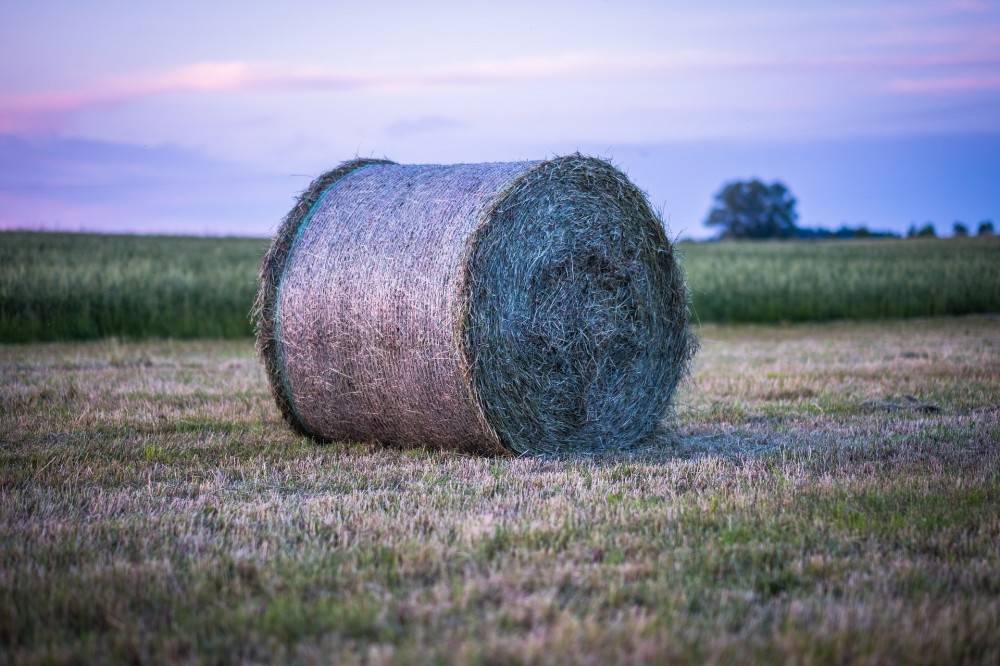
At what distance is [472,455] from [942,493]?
2.84 meters

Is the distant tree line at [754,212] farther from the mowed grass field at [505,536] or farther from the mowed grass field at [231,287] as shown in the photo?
the mowed grass field at [505,536]

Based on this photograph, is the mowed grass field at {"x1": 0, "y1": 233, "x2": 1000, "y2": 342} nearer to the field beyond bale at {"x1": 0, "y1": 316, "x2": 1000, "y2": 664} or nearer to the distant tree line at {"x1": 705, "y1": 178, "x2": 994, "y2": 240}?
the field beyond bale at {"x1": 0, "y1": 316, "x2": 1000, "y2": 664}

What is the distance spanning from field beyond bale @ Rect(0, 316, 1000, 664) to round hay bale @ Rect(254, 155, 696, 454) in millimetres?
326

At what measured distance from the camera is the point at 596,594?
3.61 m

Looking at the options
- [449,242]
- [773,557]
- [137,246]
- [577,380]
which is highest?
[137,246]

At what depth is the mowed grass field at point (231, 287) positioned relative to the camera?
1664cm

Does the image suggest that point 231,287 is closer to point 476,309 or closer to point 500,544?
point 476,309

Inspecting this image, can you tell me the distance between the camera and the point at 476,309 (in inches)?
249

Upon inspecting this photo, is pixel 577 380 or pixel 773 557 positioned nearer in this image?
pixel 773 557

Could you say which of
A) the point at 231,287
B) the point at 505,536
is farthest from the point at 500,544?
the point at 231,287

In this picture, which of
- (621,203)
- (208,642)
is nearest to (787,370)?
(621,203)

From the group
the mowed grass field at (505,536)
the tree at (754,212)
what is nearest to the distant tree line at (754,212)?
the tree at (754,212)

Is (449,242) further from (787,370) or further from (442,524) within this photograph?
(787,370)

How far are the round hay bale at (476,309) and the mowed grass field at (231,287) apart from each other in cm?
700
